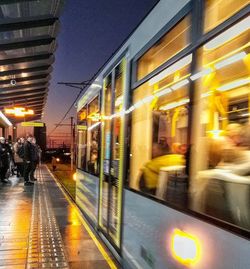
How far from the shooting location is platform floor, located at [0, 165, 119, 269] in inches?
226

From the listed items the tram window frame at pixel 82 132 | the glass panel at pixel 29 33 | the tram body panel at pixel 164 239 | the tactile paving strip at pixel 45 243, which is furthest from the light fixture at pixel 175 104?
the glass panel at pixel 29 33

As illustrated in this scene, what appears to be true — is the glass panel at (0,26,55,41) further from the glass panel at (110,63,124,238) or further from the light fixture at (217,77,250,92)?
the light fixture at (217,77,250,92)

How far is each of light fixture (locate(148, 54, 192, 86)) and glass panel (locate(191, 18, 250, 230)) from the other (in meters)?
0.20

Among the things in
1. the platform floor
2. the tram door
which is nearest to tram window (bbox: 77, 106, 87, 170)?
the platform floor

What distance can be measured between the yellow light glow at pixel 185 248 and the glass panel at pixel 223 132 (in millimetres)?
227

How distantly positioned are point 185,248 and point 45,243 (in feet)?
13.4

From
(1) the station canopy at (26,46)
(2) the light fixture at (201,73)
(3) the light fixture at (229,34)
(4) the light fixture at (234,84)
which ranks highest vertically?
(1) the station canopy at (26,46)

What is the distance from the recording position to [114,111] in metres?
5.88

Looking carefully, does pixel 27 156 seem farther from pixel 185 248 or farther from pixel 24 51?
pixel 185 248

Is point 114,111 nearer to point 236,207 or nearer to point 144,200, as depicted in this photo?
point 144,200

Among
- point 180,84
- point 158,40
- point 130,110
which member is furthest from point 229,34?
point 130,110

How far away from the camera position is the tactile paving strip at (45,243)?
223 inches

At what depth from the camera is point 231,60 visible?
9.11ft

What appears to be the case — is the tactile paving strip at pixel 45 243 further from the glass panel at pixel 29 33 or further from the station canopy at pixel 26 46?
the glass panel at pixel 29 33
